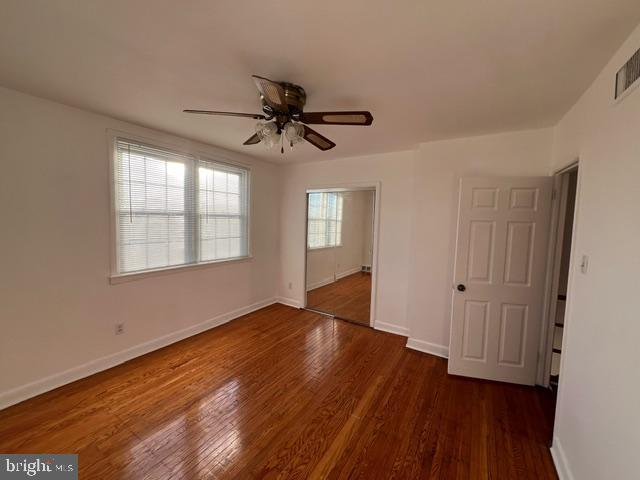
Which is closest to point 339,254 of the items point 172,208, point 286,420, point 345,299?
point 345,299

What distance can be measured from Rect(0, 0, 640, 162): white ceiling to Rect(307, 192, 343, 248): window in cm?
315

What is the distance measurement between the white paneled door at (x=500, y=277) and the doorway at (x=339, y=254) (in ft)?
4.84

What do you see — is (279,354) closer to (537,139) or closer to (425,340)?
(425,340)

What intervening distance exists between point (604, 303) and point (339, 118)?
1746 millimetres

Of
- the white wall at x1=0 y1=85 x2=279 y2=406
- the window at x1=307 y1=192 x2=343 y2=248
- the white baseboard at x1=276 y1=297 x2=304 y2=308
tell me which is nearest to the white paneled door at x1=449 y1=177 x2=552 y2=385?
the white baseboard at x1=276 y1=297 x2=304 y2=308

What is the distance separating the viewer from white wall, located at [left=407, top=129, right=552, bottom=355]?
257cm

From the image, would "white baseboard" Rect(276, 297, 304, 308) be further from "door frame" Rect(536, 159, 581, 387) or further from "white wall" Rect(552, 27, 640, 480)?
"white wall" Rect(552, 27, 640, 480)

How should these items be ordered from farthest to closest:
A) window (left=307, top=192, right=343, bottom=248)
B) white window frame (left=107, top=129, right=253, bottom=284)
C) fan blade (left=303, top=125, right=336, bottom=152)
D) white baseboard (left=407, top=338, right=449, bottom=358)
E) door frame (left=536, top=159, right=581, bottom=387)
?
window (left=307, top=192, right=343, bottom=248), white baseboard (left=407, top=338, right=449, bottom=358), white window frame (left=107, top=129, right=253, bottom=284), door frame (left=536, top=159, right=581, bottom=387), fan blade (left=303, top=125, right=336, bottom=152)

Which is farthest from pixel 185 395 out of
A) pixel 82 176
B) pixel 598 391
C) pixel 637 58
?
pixel 637 58

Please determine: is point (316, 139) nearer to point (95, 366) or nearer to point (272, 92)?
point (272, 92)

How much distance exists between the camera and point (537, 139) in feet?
7.91

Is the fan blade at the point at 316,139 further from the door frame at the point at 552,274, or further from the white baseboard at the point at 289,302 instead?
the white baseboard at the point at 289,302

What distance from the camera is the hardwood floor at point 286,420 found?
155 centimetres
